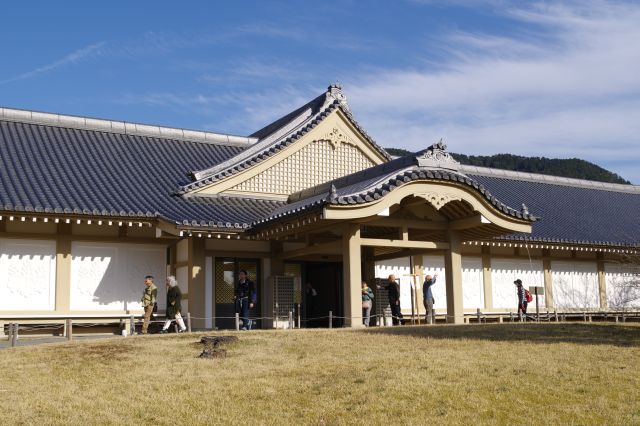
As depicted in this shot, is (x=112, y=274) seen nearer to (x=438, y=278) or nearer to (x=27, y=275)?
(x=27, y=275)

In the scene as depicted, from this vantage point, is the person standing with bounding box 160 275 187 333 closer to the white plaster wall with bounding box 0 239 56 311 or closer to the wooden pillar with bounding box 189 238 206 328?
the wooden pillar with bounding box 189 238 206 328

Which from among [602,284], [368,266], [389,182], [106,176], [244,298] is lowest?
[244,298]

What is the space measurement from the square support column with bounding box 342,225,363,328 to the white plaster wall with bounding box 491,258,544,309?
10.0 meters

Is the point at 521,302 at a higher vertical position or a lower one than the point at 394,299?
lower

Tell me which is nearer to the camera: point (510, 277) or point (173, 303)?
point (173, 303)

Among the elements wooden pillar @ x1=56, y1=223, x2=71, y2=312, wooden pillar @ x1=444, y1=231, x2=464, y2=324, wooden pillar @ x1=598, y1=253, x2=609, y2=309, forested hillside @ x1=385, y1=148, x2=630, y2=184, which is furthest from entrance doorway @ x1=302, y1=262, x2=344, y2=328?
forested hillside @ x1=385, y1=148, x2=630, y2=184

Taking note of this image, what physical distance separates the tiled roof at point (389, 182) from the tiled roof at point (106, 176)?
2.17 m

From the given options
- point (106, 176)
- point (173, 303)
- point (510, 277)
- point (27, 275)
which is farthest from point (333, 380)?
point (510, 277)

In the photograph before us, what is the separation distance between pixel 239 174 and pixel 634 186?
24.4 meters

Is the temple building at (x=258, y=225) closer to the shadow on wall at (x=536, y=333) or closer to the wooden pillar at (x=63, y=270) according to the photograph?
the wooden pillar at (x=63, y=270)

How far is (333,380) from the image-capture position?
12.1 m

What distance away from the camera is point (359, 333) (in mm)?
16984

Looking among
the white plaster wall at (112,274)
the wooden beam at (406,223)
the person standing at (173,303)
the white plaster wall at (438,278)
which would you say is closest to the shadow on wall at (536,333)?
the wooden beam at (406,223)

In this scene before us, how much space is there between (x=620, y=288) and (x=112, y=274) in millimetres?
19974
